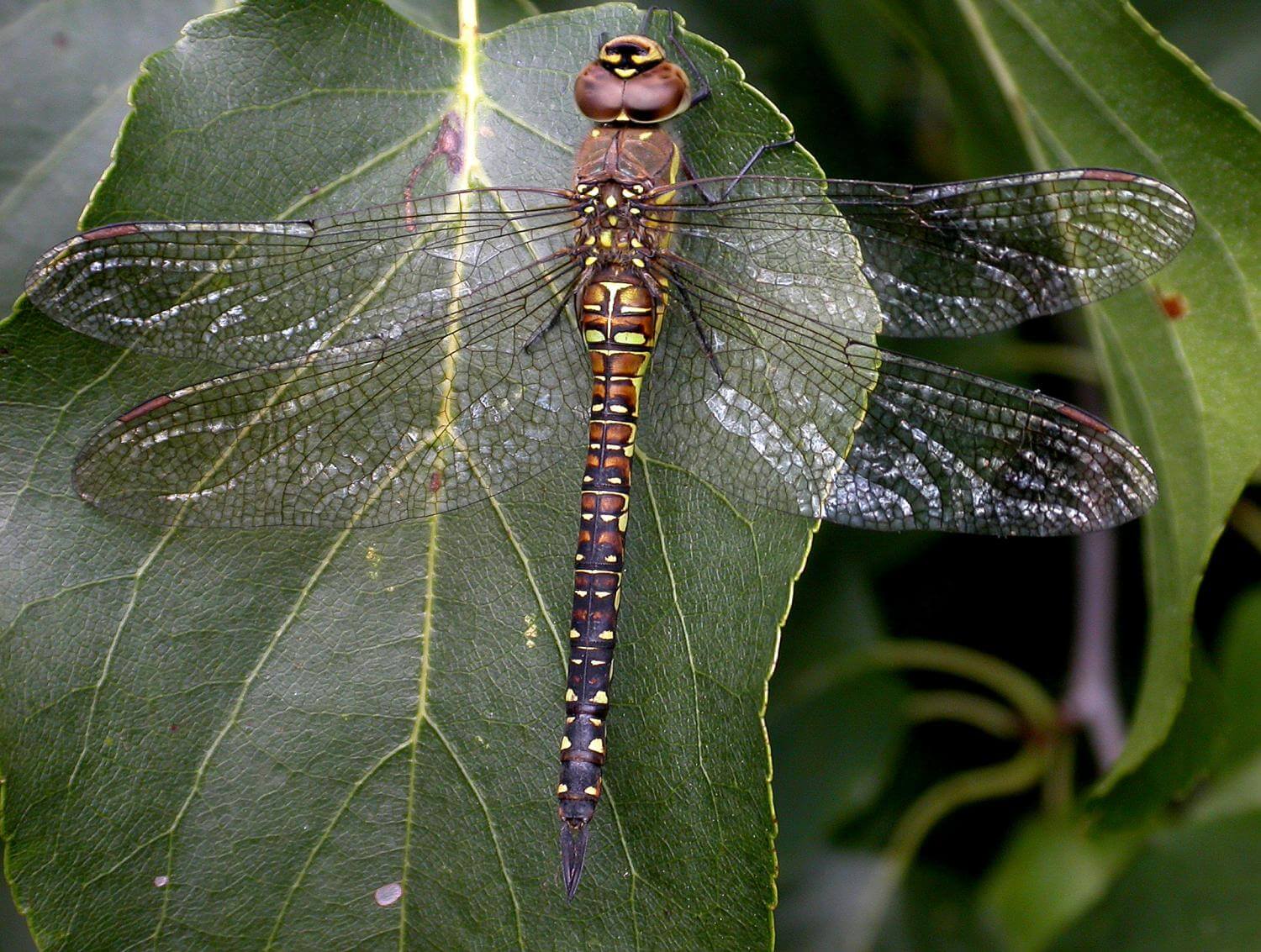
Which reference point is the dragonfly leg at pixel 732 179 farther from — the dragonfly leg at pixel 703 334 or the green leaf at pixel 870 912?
the green leaf at pixel 870 912

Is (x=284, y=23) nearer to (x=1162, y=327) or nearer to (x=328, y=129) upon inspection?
(x=328, y=129)

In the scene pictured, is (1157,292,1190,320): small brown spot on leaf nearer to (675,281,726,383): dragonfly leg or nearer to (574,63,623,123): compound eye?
(675,281,726,383): dragonfly leg

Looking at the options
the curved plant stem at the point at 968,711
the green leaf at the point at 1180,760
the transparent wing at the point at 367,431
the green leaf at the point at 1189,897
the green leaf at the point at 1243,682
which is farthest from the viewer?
the curved plant stem at the point at 968,711

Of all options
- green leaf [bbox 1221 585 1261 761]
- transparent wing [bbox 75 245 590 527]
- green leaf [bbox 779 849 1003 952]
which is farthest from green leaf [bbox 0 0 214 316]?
green leaf [bbox 1221 585 1261 761]

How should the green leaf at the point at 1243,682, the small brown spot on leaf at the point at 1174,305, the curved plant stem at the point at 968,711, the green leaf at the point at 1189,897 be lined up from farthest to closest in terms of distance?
the curved plant stem at the point at 968,711 → the green leaf at the point at 1243,682 → the green leaf at the point at 1189,897 → the small brown spot on leaf at the point at 1174,305

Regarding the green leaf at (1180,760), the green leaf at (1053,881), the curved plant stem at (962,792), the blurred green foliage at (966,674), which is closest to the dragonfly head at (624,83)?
the blurred green foliage at (966,674)

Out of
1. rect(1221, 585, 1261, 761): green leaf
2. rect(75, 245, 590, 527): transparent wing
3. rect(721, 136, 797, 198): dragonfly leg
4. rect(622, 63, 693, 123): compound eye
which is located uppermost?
rect(622, 63, 693, 123): compound eye

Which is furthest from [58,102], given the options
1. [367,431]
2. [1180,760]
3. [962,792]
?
[962,792]

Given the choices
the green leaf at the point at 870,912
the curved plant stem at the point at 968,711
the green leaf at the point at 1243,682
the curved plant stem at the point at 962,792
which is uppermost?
the green leaf at the point at 1243,682
